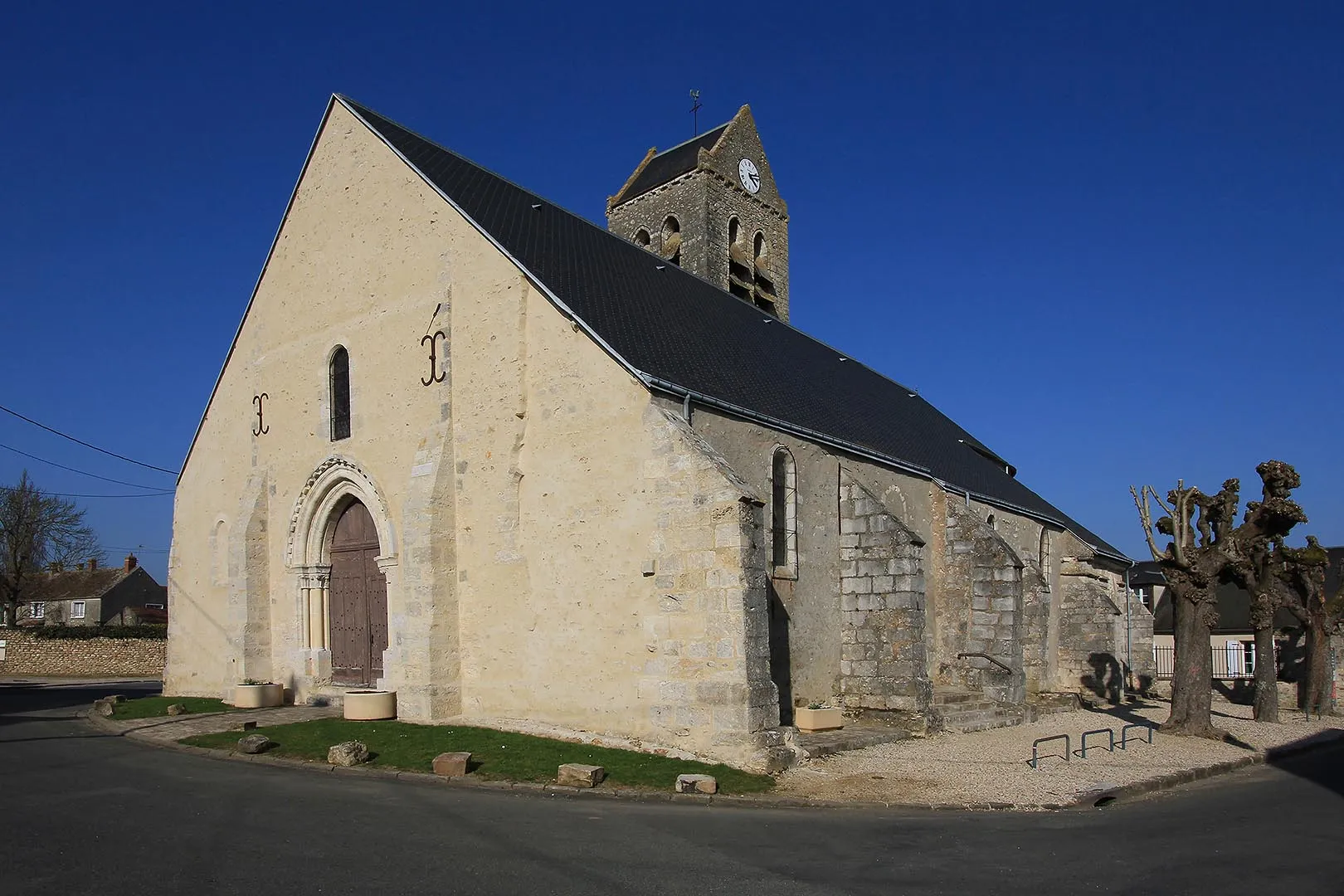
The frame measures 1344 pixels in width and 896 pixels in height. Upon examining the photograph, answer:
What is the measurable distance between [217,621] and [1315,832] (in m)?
18.9

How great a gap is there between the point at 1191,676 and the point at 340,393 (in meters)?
15.4

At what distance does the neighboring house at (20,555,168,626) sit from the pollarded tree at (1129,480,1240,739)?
51.7 meters

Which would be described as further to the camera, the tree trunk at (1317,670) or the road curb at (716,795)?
the tree trunk at (1317,670)

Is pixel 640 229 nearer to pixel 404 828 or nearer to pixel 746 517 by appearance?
pixel 746 517

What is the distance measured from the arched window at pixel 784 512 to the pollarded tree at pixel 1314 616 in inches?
446

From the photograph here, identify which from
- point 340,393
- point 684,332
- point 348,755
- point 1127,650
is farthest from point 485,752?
point 1127,650

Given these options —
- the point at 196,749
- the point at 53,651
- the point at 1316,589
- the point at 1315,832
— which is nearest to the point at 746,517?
the point at 1315,832

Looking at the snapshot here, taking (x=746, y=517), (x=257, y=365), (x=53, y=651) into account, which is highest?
(x=257, y=365)

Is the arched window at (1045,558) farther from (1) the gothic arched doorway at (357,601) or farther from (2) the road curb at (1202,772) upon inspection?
(1) the gothic arched doorway at (357,601)

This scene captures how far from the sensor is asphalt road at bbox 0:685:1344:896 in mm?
6809

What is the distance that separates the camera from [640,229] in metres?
27.5

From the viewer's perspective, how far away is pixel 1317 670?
20.5 meters

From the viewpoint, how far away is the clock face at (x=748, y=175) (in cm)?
2744

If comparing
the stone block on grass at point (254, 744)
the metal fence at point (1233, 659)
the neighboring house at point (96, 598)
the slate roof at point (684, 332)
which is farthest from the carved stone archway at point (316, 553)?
the neighboring house at point (96, 598)
